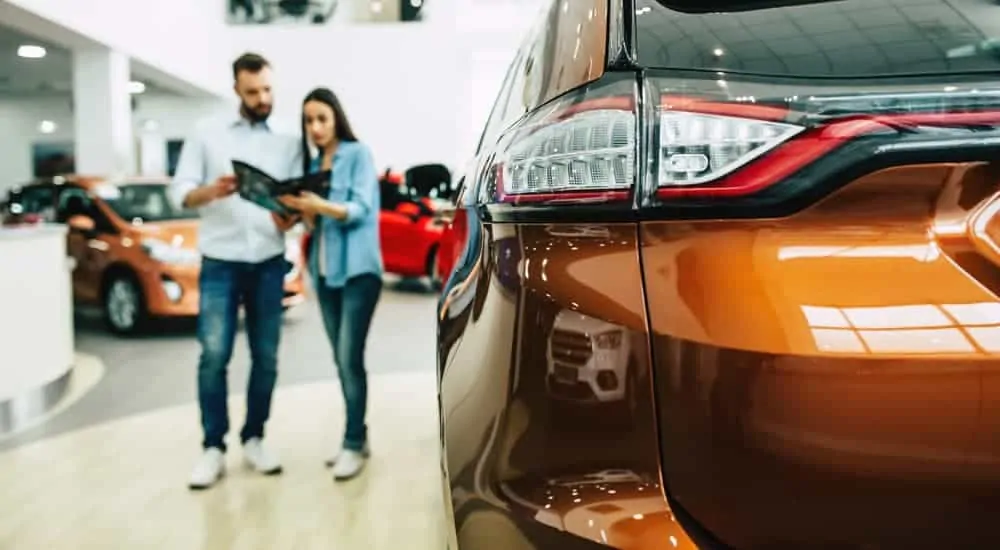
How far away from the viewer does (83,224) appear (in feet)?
22.7

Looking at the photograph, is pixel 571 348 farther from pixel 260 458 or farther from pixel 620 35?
pixel 260 458

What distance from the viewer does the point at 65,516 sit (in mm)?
2869

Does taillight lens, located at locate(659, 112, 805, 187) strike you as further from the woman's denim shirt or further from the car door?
the car door

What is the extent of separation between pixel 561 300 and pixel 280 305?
2393mm

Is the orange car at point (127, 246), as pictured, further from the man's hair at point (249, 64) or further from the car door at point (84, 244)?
the man's hair at point (249, 64)

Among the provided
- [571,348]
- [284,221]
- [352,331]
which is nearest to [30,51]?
[284,221]

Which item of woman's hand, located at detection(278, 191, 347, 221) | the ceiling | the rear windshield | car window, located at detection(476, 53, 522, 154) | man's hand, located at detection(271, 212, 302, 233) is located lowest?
man's hand, located at detection(271, 212, 302, 233)

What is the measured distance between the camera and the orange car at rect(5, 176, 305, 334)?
6.58 m

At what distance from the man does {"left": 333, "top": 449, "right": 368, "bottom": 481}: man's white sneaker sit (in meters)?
0.23

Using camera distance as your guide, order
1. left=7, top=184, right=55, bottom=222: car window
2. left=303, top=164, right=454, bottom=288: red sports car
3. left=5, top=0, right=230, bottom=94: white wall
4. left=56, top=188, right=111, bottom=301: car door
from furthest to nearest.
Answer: left=303, top=164, right=454, bottom=288: red sports car → left=5, top=0, right=230, bottom=94: white wall → left=7, top=184, right=55, bottom=222: car window → left=56, top=188, right=111, bottom=301: car door

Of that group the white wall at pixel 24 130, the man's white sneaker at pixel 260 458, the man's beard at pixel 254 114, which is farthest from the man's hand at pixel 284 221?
the white wall at pixel 24 130

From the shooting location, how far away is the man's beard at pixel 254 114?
318 cm

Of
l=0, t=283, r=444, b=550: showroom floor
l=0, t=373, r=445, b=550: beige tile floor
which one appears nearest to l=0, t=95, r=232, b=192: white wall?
l=0, t=283, r=444, b=550: showroom floor

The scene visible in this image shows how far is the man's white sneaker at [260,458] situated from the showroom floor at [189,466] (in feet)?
0.15
